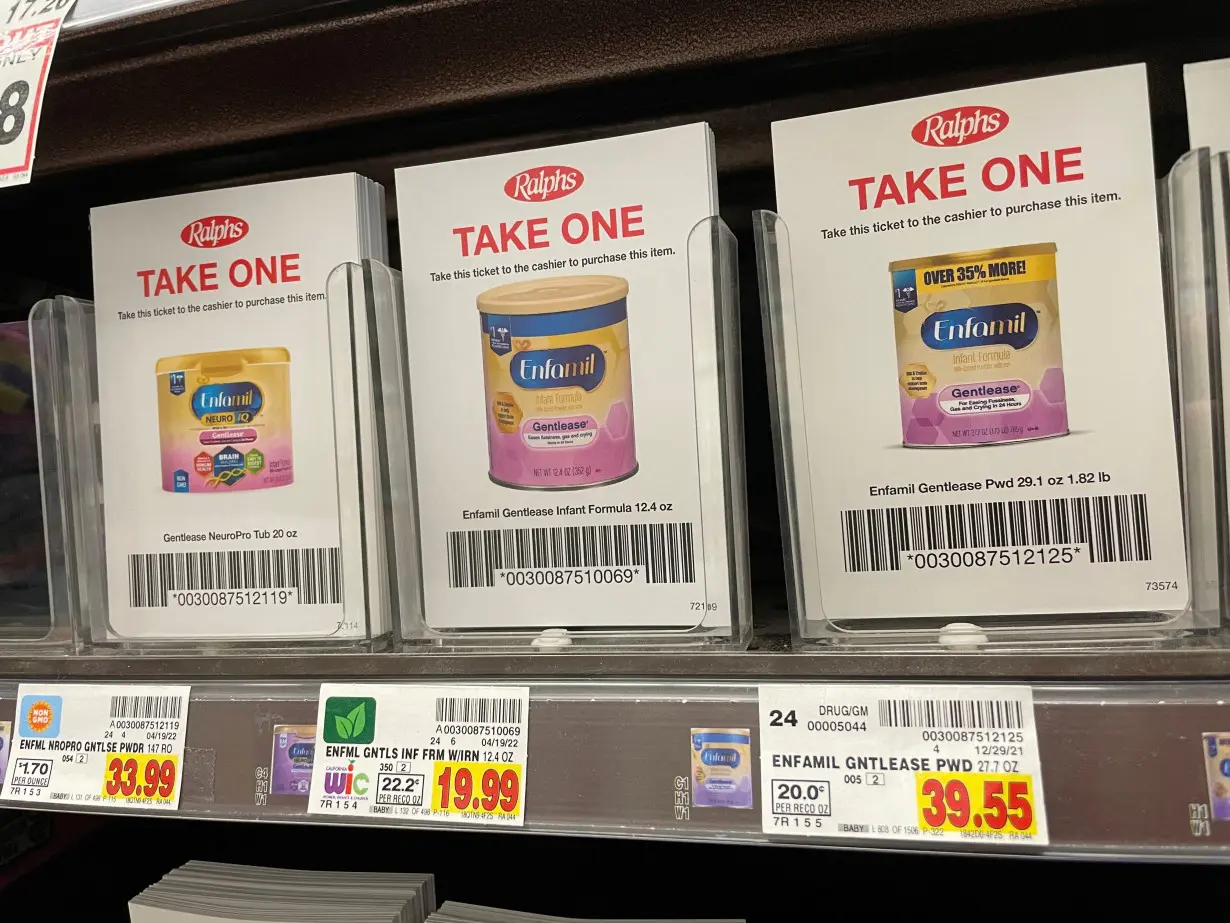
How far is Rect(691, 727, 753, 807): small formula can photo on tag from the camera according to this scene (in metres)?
0.54

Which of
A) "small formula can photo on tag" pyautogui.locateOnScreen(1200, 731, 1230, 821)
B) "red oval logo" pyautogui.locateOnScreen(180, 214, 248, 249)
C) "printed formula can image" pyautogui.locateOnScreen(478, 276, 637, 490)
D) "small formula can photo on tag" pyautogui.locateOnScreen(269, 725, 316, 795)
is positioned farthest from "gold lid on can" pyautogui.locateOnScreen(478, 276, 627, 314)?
"small formula can photo on tag" pyautogui.locateOnScreen(1200, 731, 1230, 821)

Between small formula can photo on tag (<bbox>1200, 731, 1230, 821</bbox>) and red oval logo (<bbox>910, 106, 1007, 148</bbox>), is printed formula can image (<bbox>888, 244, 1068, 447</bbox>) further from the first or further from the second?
small formula can photo on tag (<bbox>1200, 731, 1230, 821</bbox>)

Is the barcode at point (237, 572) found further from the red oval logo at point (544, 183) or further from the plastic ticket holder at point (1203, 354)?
the plastic ticket holder at point (1203, 354)

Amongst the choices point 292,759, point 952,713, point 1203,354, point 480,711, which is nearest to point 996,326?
point 1203,354

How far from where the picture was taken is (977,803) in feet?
1.64

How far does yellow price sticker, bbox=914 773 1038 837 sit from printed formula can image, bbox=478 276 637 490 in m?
0.26

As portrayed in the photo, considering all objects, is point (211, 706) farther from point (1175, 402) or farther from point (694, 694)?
point (1175, 402)

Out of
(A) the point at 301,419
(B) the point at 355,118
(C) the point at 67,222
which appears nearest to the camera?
(A) the point at 301,419

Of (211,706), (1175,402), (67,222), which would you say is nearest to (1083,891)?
(1175,402)

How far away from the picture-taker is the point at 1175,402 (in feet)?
1.84

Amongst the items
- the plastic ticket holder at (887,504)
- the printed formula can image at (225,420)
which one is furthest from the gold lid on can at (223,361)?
the plastic ticket holder at (887,504)

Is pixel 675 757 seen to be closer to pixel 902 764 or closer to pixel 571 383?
pixel 902 764

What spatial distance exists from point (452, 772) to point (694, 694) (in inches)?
6.2

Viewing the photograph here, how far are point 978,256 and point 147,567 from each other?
64cm
